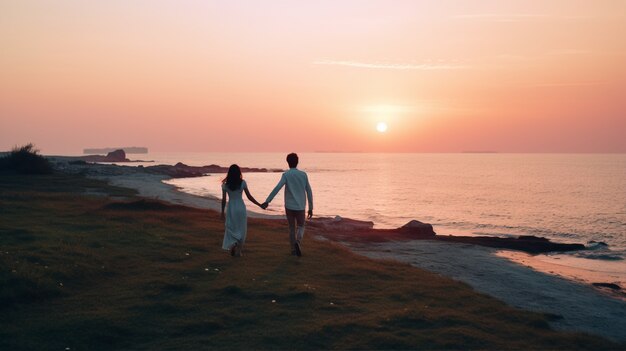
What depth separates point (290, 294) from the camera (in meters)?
11.6

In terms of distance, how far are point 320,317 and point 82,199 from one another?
27.2 m

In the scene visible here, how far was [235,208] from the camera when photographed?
49.5 feet

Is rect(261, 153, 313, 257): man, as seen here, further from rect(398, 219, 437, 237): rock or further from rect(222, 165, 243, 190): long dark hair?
rect(398, 219, 437, 237): rock

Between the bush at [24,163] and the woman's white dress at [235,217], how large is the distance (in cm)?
5067

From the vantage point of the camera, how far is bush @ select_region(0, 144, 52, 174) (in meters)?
56.3

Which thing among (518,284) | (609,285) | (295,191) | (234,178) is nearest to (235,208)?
(234,178)

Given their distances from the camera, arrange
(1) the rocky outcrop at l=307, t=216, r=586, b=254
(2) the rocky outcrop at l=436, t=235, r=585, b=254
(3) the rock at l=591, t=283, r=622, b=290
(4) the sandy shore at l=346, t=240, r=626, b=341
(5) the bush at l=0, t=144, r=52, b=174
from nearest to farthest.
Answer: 1. (4) the sandy shore at l=346, t=240, r=626, b=341
2. (3) the rock at l=591, t=283, r=622, b=290
3. (1) the rocky outcrop at l=307, t=216, r=586, b=254
4. (2) the rocky outcrop at l=436, t=235, r=585, b=254
5. (5) the bush at l=0, t=144, r=52, b=174

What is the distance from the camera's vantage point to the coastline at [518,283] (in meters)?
12.9

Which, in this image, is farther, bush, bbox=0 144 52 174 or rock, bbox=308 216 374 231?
bush, bbox=0 144 52 174

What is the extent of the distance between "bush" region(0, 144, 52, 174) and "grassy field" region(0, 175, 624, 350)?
144 feet

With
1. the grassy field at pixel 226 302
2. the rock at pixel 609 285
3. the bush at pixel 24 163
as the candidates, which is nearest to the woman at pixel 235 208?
the grassy field at pixel 226 302

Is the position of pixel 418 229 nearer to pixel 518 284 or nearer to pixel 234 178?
pixel 518 284

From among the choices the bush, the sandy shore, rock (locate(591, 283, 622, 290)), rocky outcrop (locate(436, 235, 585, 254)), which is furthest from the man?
the bush

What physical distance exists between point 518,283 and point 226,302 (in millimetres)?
11527
